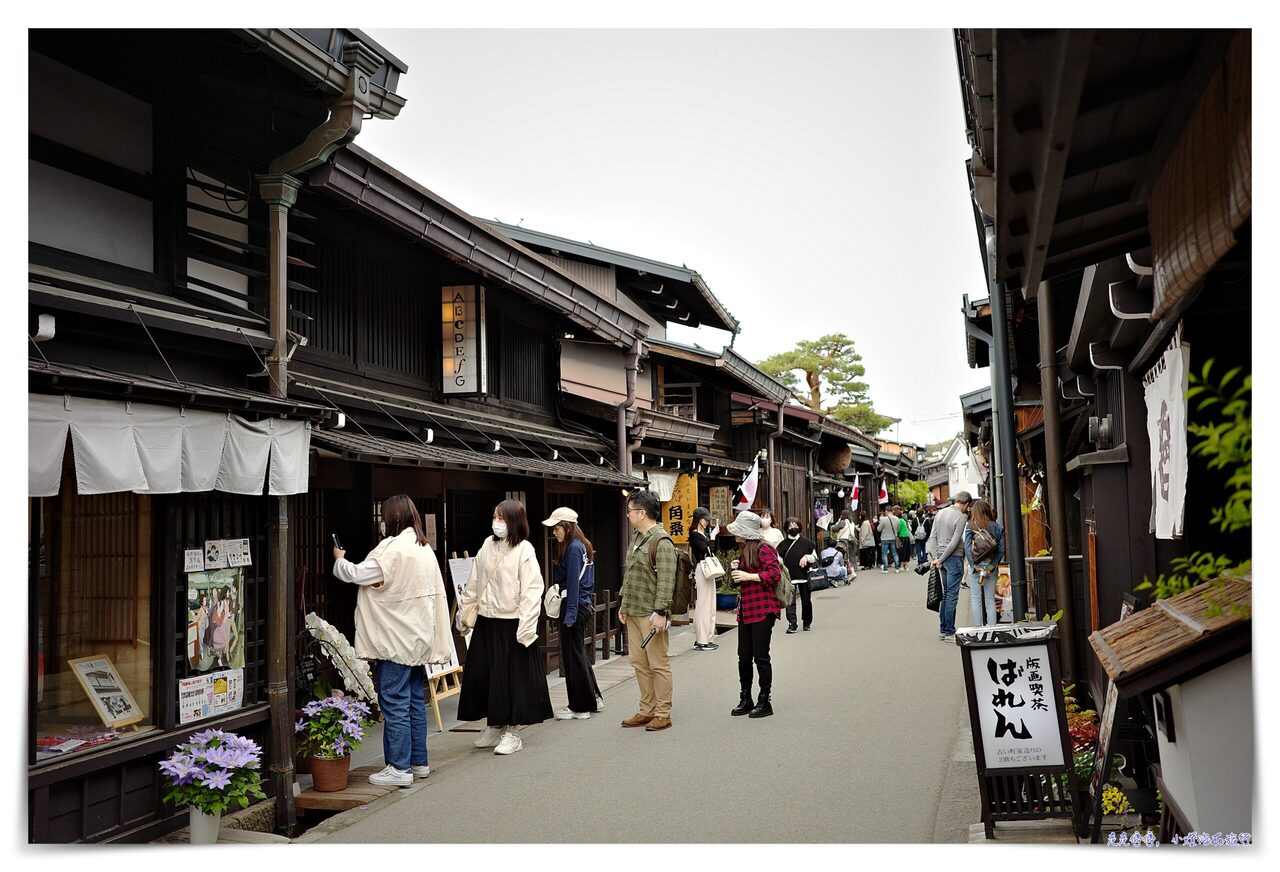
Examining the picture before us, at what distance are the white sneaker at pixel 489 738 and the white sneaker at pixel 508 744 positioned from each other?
18 cm

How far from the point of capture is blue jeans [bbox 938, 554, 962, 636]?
15.6m

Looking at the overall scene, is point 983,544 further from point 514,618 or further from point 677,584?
point 514,618

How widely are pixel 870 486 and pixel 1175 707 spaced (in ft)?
152

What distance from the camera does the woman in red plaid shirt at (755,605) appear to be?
1049 cm

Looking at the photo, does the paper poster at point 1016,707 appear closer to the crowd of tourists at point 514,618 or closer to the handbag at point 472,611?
the crowd of tourists at point 514,618

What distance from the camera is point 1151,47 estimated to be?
4176 millimetres

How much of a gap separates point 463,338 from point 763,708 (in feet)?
18.6

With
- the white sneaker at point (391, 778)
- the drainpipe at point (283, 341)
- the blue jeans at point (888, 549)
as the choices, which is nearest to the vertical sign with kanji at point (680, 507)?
the white sneaker at point (391, 778)

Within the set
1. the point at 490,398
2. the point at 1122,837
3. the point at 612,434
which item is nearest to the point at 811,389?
the point at 612,434

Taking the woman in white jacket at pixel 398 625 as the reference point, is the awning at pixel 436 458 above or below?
above

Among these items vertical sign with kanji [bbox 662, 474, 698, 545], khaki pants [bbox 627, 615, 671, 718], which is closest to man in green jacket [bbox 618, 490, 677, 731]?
khaki pants [bbox 627, 615, 671, 718]

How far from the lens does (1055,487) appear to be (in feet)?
30.2

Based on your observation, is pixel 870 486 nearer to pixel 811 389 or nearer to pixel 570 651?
pixel 811 389

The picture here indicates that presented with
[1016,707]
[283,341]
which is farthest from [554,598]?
[1016,707]
